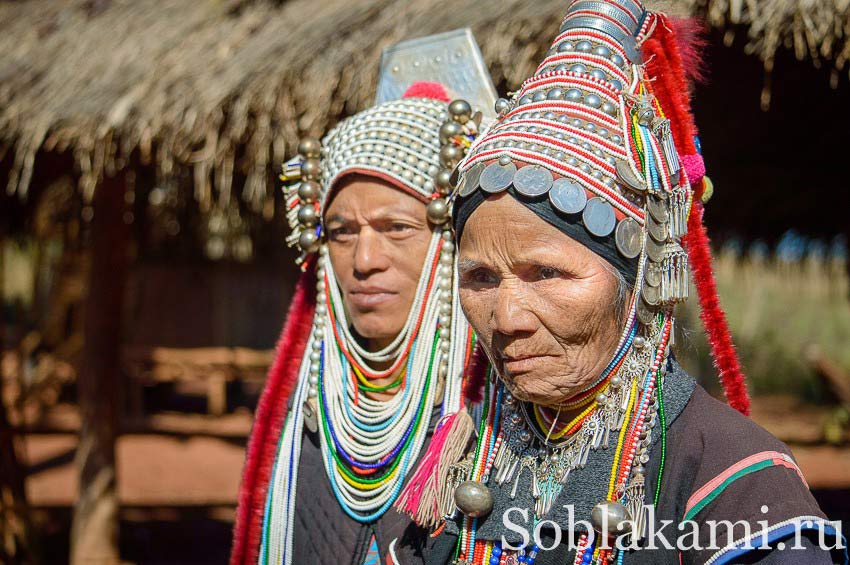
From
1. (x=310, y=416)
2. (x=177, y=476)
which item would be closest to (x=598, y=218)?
(x=310, y=416)

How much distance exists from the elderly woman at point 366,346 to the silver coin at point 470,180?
1.75 ft

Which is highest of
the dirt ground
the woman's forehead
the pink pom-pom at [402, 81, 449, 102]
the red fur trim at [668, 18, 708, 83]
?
the pink pom-pom at [402, 81, 449, 102]

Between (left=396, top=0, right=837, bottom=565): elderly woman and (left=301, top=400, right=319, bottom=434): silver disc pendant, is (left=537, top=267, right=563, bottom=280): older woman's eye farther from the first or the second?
(left=301, top=400, right=319, bottom=434): silver disc pendant

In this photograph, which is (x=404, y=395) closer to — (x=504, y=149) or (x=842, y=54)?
(x=504, y=149)

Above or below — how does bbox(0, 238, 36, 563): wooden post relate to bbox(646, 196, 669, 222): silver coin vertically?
below

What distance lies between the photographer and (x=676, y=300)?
146 cm

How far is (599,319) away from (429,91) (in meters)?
1.15

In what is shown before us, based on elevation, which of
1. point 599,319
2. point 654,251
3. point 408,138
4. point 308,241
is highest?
point 408,138

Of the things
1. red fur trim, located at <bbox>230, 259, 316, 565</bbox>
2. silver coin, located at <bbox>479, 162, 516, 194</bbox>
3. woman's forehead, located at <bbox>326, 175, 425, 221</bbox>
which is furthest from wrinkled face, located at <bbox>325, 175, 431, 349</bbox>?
silver coin, located at <bbox>479, 162, 516, 194</bbox>

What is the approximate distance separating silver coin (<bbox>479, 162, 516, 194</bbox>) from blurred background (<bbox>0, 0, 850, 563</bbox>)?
1.68 ft

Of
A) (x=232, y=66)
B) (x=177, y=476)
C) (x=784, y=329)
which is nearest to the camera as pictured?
(x=232, y=66)

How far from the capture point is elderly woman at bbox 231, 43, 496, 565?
206 cm

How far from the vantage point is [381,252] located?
2.08 m

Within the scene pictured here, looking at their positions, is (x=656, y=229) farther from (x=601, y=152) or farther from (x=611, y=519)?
(x=611, y=519)
